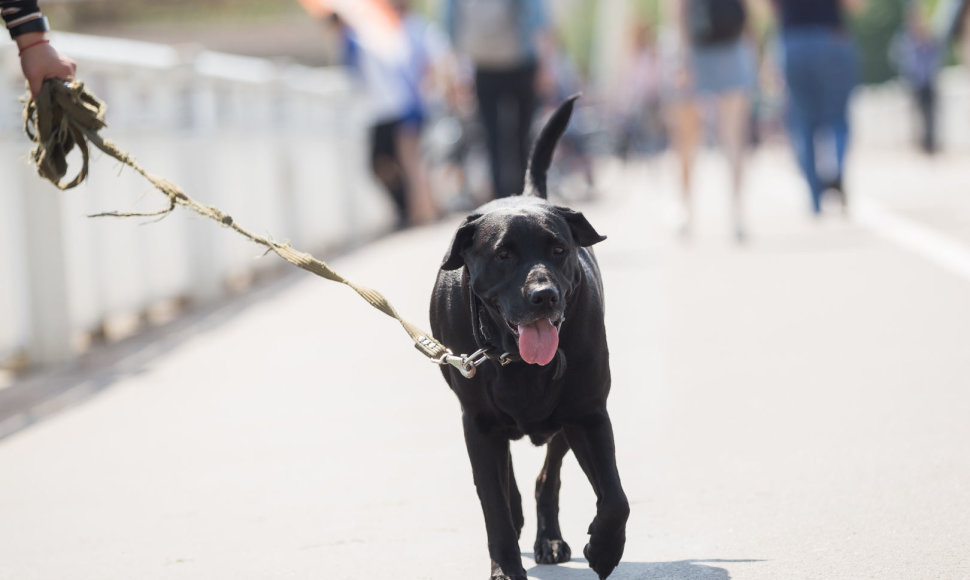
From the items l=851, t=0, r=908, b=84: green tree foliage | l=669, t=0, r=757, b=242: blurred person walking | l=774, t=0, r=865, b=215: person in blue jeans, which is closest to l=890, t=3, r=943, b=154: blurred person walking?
l=774, t=0, r=865, b=215: person in blue jeans

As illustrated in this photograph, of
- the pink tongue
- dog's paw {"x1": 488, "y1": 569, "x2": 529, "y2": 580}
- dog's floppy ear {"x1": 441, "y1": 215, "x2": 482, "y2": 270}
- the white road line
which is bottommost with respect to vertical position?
the white road line

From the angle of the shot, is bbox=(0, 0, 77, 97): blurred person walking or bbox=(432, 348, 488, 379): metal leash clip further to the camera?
bbox=(0, 0, 77, 97): blurred person walking

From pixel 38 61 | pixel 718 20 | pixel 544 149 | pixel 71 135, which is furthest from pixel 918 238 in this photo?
pixel 38 61

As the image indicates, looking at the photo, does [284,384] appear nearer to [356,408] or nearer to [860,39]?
[356,408]

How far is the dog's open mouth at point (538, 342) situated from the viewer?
361 centimetres

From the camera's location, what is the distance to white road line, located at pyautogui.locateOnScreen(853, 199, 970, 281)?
383 inches

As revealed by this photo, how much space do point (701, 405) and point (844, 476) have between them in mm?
1251

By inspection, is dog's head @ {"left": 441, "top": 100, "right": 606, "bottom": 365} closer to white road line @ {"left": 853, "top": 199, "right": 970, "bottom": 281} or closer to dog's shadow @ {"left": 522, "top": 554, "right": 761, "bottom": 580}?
dog's shadow @ {"left": 522, "top": 554, "right": 761, "bottom": 580}

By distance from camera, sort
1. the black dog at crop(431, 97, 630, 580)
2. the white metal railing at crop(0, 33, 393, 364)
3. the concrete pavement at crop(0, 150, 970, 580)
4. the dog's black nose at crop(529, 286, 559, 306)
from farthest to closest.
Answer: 1. the white metal railing at crop(0, 33, 393, 364)
2. the concrete pavement at crop(0, 150, 970, 580)
3. the black dog at crop(431, 97, 630, 580)
4. the dog's black nose at crop(529, 286, 559, 306)

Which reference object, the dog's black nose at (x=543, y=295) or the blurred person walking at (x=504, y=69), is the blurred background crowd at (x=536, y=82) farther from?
the dog's black nose at (x=543, y=295)

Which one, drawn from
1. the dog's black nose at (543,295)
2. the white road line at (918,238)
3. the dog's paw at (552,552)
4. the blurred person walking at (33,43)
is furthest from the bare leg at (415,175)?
the dog's black nose at (543,295)

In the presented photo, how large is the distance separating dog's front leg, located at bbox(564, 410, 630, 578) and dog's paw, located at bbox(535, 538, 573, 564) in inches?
12.4

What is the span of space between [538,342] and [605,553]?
1.69 feet

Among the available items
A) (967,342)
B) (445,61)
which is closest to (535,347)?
(967,342)
